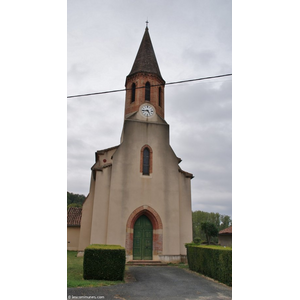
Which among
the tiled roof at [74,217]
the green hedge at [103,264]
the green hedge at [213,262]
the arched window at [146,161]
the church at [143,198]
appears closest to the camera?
the green hedge at [213,262]

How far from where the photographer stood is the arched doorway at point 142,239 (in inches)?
660

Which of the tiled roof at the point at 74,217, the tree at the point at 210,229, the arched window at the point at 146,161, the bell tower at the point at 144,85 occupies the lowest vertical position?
the tree at the point at 210,229

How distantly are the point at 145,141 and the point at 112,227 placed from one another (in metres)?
6.43

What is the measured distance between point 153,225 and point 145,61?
46.5 ft

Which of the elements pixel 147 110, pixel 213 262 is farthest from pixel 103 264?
pixel 147 110

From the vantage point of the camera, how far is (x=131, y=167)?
17.9 metres

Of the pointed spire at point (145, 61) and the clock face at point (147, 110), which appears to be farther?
the pointed spire at point (145, 61)

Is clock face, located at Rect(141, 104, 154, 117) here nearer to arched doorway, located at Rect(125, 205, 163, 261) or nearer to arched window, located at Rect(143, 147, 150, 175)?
arched window, located at Rect(143, 147, 150, 175)

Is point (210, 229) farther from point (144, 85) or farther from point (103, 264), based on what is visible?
point (103, 264)

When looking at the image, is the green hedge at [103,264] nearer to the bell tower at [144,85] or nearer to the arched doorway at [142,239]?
the arched doorway at [142,239]

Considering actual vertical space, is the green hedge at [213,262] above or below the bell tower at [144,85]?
below

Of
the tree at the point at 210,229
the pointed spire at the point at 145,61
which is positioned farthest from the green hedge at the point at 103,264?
the tree at the point at 210,229

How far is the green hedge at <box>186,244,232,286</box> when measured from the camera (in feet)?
29.9

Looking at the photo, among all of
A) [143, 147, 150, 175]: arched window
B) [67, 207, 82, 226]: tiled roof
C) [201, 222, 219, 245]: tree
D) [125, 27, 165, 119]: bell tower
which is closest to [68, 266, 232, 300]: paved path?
[143, 147, 150, 175]: arched window
